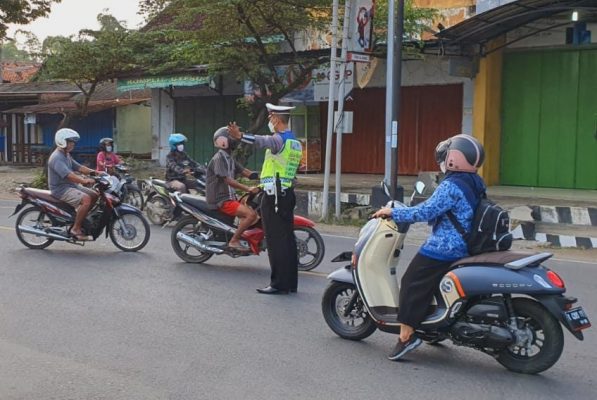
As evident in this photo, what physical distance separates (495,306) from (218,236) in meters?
4.69

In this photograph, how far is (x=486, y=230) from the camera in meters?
5.09

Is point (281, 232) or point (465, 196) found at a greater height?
point (465, 196)

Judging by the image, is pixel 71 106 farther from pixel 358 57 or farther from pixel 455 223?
pixel 455 223

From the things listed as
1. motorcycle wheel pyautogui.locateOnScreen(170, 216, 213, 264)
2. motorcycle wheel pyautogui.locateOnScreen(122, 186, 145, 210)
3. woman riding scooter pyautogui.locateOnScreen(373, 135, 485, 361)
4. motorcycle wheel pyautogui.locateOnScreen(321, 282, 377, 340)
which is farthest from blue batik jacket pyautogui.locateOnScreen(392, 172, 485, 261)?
motorcycle wheel pyautogui.locateOnScreen(122, 186, 145, 210)

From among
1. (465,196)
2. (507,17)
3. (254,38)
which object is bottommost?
(465,196)

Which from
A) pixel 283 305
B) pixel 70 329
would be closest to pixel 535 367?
pixel 283 305

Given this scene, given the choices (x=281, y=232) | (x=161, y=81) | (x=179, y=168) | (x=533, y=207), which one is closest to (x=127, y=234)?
(x=179, y=168)

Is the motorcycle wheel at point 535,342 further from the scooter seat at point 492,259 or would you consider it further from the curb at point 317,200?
the curb at point 317,200

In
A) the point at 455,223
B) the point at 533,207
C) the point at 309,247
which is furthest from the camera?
the point at 533,207

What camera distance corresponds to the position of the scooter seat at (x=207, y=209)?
9.05m

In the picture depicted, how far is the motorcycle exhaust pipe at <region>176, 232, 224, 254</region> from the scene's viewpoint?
904 centimetres

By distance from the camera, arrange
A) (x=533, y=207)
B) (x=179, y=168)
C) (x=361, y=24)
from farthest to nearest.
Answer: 1. (x=361, y=24)
2. (x=533, y=207)
3. (x=179, y=168)

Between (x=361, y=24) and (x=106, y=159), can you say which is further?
(x=106, y=159)

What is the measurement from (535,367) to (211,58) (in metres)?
13.3
